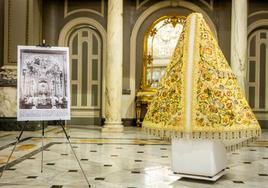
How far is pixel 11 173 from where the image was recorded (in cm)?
492

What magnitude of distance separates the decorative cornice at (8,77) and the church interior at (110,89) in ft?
0.09

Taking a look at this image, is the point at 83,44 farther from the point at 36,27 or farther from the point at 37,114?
the point at 37,114

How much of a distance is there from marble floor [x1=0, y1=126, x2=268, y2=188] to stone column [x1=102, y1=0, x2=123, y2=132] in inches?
56.2

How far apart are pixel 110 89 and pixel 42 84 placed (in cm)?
556

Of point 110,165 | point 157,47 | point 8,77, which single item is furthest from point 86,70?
point 110,165

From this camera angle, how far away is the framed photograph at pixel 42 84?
14.8ft

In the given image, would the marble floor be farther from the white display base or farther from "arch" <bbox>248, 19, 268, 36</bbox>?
"arch" <bbox>248, 19, 268, 36</bbox>

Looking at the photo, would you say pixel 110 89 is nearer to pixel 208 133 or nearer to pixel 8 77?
pixel 8 77

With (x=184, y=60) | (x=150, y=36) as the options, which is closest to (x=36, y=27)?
(x=150, y=36)

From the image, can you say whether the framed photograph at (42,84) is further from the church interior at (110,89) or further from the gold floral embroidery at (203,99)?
the gold floral embroidery at (203,99)

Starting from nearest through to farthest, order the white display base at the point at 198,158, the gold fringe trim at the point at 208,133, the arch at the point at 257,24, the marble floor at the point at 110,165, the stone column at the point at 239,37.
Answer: the gold fringe trim at the point at 208,133, the white display base at the point at 198,158, the marble floor at the point at 110,165, the stone column at the point at 239,37, the arch at the point at 257,24

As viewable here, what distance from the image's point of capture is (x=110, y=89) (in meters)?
10.1

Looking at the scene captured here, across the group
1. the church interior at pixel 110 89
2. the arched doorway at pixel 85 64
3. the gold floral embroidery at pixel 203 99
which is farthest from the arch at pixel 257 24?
the gold floral embroidery at pixel 203 99

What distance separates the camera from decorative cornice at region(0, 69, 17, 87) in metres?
10.1
